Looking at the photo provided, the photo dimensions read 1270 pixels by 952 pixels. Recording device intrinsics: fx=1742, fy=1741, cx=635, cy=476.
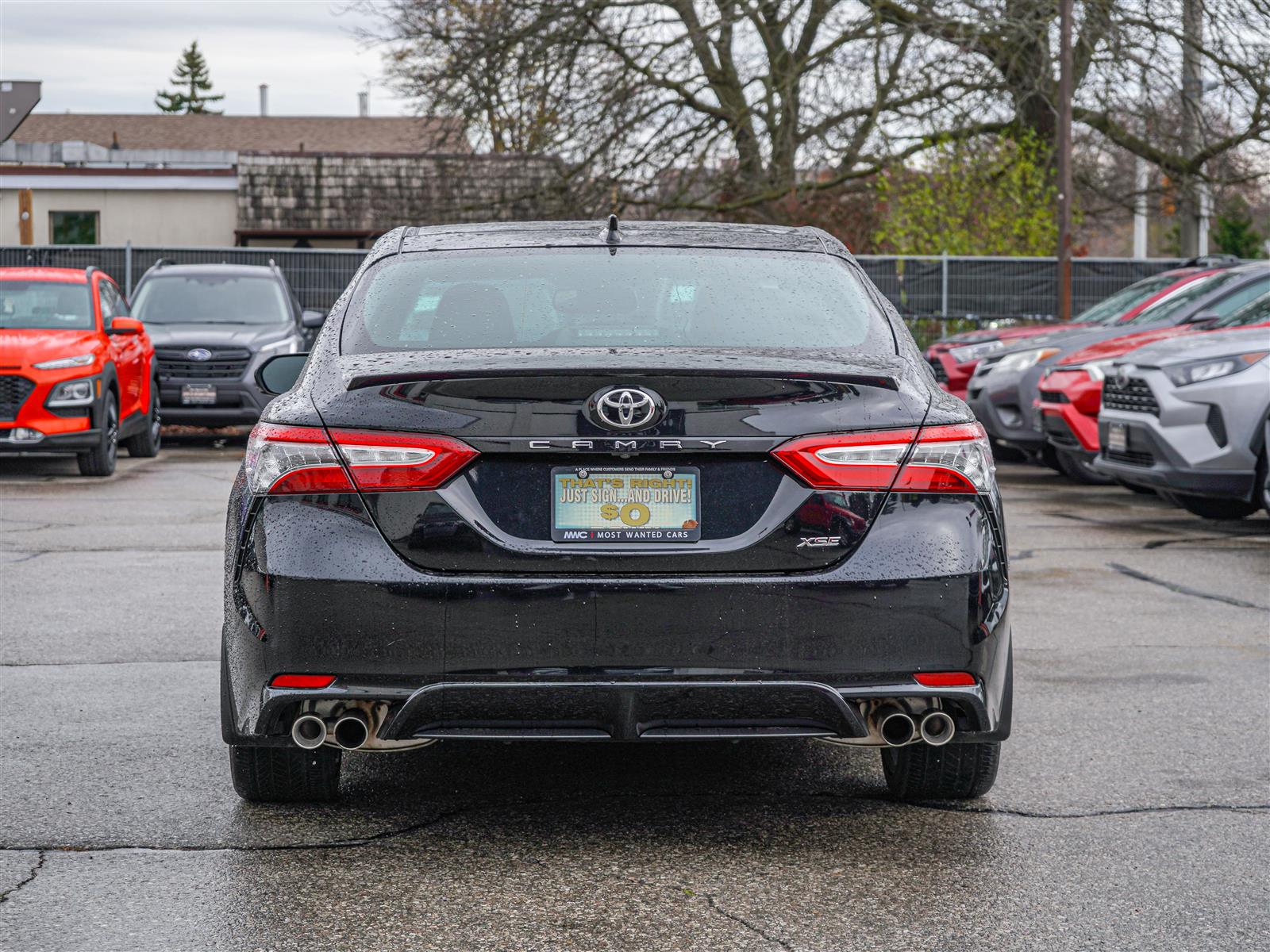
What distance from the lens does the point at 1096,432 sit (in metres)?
12.5

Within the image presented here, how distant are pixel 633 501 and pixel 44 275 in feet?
40.9

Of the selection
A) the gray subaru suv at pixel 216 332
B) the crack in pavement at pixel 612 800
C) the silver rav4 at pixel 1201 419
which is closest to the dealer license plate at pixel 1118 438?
the silver rav4 at pixel 1201 419

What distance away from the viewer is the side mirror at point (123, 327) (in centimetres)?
1450

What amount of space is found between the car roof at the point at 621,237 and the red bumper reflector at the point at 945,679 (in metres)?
1.51

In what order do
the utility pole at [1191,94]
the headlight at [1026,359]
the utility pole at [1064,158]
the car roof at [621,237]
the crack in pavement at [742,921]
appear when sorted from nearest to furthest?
the crack in pavement at [742,921]
the car roof at [621,237]
the headlight at [1026,359]
the utility pole at [1064,158]
the utility pole at [1191,94]

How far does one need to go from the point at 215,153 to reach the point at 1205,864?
52159 millimetres

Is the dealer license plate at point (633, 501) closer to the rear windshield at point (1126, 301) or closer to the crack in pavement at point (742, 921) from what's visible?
the crack in pavement at point (742, 921)

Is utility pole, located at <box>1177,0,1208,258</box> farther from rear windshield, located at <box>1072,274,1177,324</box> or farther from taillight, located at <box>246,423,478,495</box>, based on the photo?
taillight, located at <box>246,423,478,495</box>

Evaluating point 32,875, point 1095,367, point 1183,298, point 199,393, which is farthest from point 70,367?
point 32,875

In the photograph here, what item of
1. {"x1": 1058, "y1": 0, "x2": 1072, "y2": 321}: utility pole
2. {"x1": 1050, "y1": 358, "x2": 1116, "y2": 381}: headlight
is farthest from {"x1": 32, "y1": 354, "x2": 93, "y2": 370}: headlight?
{"x1": 1058, "y1": 0, "x2": 1072, "y2": 321}: utility pole

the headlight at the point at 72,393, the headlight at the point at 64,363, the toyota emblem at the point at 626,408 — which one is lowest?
the headlight at the point at 72,393

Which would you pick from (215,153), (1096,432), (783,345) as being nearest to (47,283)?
(1096,432)

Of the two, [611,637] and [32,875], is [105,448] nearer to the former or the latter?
[32,875]

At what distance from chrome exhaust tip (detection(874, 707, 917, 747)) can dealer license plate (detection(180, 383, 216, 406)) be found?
14.9 meters
